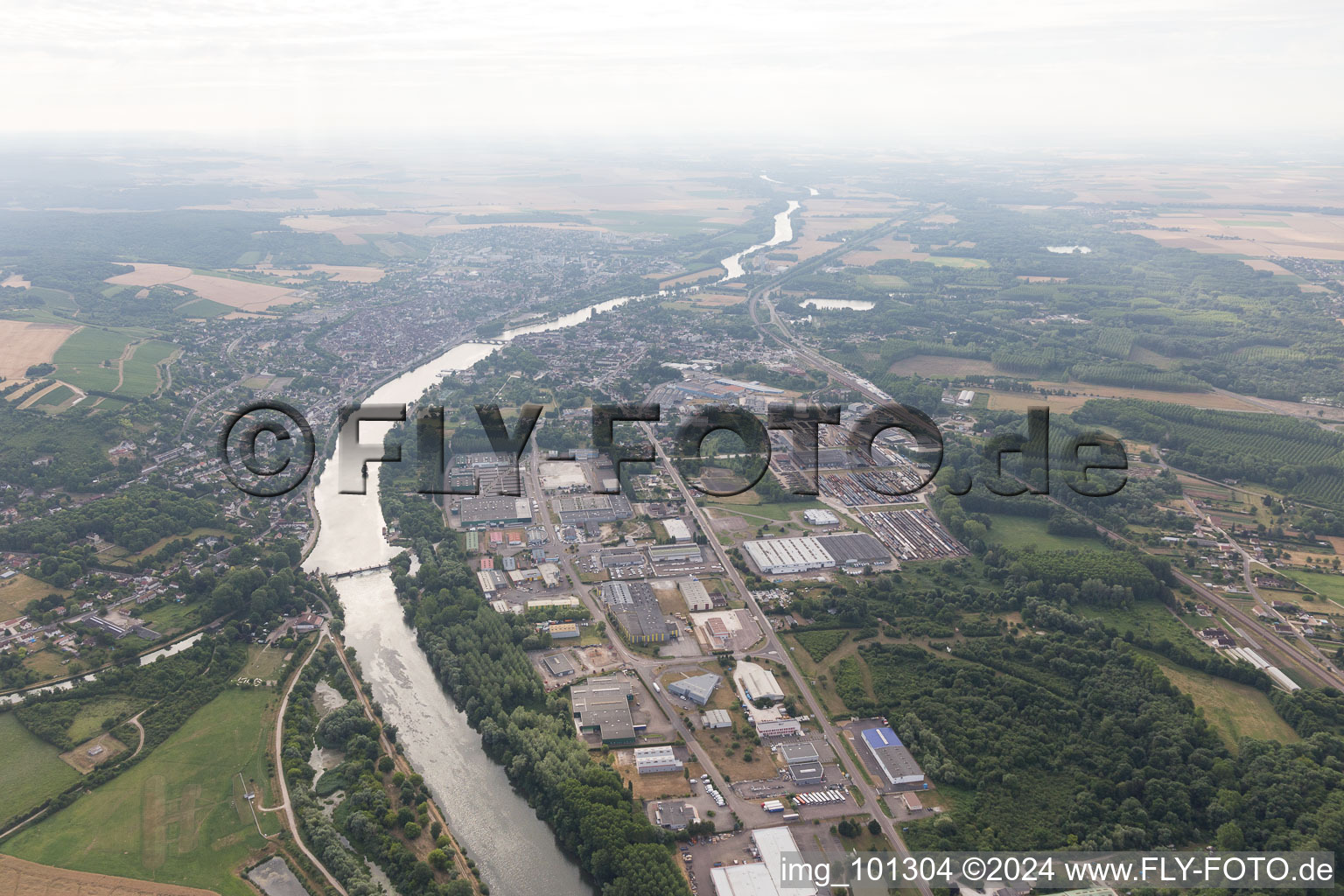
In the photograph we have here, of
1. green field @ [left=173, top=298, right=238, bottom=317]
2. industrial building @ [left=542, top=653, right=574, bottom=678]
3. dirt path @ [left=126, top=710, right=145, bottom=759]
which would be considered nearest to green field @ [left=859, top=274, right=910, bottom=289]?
green field @ [left=173, top=298, right=238, bottom=317]

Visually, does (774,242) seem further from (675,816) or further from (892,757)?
(675,816)

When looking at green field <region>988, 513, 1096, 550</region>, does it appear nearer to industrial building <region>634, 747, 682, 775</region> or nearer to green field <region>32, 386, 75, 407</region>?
industrial building <region>634, 747, 682, 775</region>

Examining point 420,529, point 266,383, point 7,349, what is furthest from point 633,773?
point 7,349

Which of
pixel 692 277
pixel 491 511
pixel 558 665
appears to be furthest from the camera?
pixel 692 277

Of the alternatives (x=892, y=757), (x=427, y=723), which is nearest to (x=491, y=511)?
(x=427, y=723)

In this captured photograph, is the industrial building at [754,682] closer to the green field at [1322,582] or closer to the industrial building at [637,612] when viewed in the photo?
the industrial building at [637,612]

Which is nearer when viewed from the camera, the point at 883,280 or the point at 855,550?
the point at 855,550
